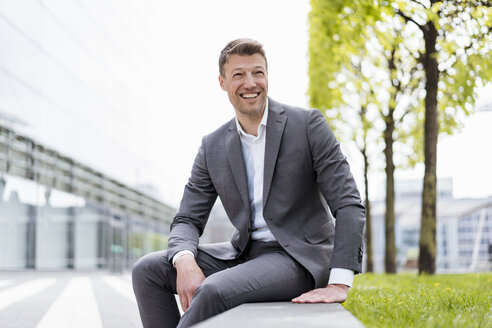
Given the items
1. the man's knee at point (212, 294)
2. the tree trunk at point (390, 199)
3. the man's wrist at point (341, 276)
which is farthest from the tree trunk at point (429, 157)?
the man's knee at point (212, 294)

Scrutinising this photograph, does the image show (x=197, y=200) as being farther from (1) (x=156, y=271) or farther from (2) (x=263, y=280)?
(2) (x=263, y=280)

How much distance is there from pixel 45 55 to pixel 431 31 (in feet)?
37.1

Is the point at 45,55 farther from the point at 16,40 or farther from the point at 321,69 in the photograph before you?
the point at 321,69

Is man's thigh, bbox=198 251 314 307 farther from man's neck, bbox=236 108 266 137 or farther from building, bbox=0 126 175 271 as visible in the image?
building, bbox=0 126 175 271

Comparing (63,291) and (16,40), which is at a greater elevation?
(16,40)

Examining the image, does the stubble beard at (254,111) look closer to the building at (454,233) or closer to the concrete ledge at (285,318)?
the concrete ledge at (285,318)

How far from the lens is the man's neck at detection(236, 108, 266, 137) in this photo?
3418 mm

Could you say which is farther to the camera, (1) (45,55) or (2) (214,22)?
(2) (214,22)

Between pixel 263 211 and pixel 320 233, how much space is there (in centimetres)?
31

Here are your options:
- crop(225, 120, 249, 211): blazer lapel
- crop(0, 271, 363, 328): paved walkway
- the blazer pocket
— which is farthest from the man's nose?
crop(0, 271, 363, 328): paved walkway

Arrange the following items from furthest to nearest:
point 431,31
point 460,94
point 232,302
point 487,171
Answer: point 487,171 → point 431,31 → point 460,94 → point 232,302

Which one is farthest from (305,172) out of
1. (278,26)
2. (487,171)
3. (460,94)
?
(278,26)

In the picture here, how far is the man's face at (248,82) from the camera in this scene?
129 inches

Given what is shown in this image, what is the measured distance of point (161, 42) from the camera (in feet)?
111
